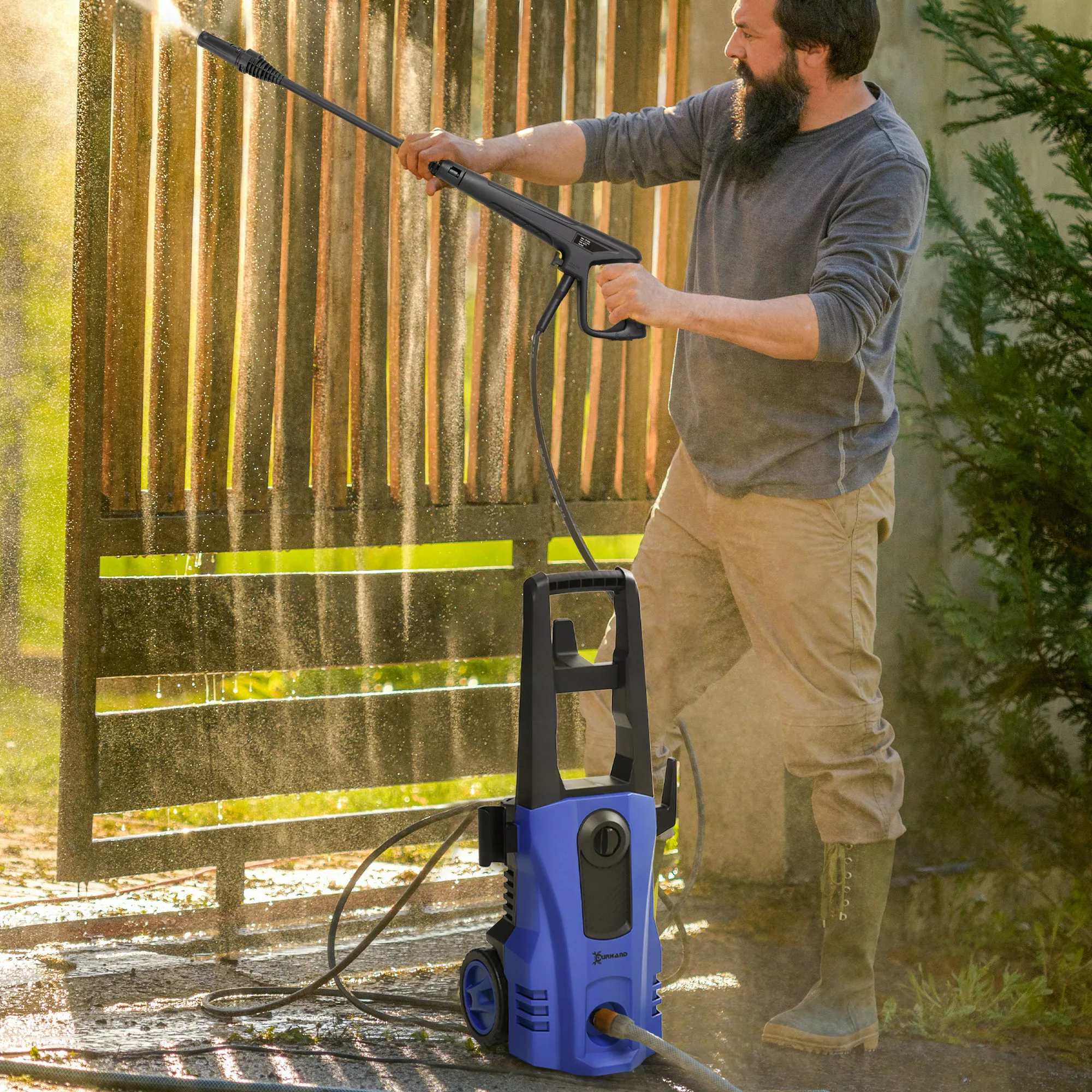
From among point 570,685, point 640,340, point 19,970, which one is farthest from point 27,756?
point 640,340

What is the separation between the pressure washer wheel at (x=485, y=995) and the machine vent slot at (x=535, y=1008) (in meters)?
0.06

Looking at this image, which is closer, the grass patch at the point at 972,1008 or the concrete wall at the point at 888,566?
the grass patch at the point at 972,1008

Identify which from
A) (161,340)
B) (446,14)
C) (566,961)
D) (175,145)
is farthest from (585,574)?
(446,14)

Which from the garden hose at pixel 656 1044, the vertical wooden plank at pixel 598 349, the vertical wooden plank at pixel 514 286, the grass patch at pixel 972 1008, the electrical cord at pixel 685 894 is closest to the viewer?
the garden hose at pixel 656 1044

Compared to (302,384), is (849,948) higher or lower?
lower

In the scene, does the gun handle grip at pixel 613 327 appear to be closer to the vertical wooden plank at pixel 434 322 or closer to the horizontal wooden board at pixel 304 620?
the vertical wooden plank at pixel 434 322

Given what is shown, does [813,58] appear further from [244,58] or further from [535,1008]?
[535,1008]

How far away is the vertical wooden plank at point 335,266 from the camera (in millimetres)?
2951

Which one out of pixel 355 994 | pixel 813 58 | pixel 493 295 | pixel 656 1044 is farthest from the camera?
pixel 493 295

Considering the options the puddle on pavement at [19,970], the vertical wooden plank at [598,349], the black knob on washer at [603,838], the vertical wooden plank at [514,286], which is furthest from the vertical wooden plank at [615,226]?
the puddle on pavement at [19,970]

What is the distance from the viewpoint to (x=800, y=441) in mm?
2506

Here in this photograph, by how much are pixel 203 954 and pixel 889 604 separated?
197cm

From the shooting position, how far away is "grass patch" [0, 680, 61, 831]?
9.18 ft

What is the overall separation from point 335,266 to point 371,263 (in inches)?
3.7
